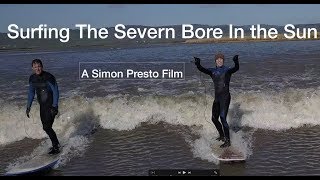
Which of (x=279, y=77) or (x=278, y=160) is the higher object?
(x=279, y=77)

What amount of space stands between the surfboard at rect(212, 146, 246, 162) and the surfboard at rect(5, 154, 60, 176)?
106 inches

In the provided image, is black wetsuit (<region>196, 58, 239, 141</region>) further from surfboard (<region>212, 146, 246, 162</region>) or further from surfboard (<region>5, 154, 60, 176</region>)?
surfboard (<region>5, 154, 60, 176</region>)

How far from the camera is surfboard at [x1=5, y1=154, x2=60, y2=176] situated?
21.9 ft

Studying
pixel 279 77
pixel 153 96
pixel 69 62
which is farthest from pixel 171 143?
pixel 279 77

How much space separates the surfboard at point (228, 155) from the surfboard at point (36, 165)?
8.82 feet

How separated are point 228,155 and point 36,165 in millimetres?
3146

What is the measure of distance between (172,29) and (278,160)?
2.86 meters

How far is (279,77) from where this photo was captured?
12.6 metres

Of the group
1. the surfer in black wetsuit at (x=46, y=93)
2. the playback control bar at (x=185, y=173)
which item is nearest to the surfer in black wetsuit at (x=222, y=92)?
the playback control bar at (x=185, y=173)

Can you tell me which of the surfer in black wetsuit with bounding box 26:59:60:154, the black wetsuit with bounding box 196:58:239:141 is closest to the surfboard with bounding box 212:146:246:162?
the black wetsuit with bounding box 196:58:239:141

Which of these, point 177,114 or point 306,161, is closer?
point 306,161

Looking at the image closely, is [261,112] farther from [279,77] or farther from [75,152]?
[75,152]

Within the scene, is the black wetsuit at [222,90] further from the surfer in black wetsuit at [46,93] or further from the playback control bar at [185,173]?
the surfer in black wetsuit at [46,93]
